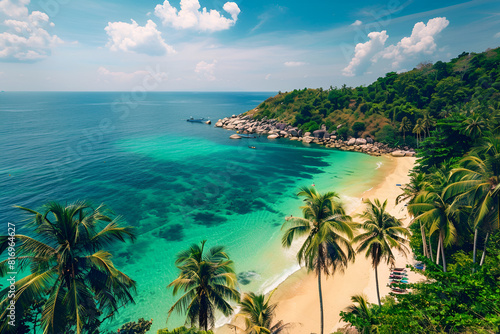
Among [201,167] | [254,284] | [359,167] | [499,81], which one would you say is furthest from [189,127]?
[499,81]

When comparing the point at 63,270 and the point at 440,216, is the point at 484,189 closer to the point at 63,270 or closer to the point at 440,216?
the point at 440,216

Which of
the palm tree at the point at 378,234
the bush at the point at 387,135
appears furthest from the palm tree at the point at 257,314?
the bush at the point at 387,135

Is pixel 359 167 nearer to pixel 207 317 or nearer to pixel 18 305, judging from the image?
pixel 207 317

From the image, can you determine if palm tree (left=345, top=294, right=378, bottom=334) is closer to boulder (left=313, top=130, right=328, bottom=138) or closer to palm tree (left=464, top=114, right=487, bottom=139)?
palm tree (left=464, top=114, right=487, bottom=139)

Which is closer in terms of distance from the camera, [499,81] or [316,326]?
[316,326]

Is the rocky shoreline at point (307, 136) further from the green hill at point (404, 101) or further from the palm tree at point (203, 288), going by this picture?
the palm tree at point (203, 288)

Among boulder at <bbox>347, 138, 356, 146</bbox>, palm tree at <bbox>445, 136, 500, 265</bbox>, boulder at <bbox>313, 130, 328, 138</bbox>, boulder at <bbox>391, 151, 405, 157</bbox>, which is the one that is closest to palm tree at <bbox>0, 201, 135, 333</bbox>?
palm tree at <bbox>445, 136, 500, 265</bbox>
